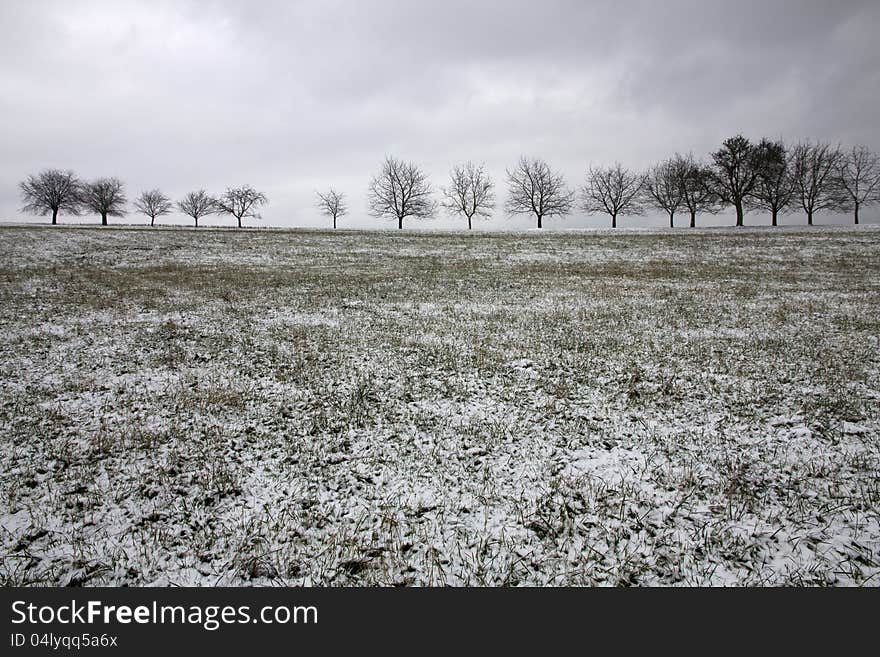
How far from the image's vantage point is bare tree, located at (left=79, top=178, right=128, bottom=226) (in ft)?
189

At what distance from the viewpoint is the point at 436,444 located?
5.47 meters

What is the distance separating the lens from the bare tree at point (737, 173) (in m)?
45.7

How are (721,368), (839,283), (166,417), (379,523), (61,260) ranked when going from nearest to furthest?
(379,523) → (166,417) → (721,368) → (839,283) → (61,260)

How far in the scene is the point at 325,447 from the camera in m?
5.36

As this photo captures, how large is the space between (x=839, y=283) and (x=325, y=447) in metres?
23.9

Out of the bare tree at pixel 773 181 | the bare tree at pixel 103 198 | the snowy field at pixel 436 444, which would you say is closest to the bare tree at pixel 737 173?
the bare tree at pixel 773 181

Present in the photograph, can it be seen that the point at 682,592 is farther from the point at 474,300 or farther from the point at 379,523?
the point at 474,300

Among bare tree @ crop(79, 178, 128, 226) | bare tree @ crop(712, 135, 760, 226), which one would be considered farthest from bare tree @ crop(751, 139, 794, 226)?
bare tree @ crop(79, 178, 128, 226)

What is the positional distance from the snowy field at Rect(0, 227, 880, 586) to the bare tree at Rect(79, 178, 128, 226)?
→ 6090 cm

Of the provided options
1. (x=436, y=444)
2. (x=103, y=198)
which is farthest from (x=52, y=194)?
(x=436, y=444)

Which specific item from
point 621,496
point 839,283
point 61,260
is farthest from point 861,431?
point 61,260

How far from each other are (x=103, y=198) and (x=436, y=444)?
253 ft

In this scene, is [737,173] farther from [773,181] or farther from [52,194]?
[52,194]

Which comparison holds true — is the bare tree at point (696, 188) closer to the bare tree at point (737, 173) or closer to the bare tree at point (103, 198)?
the bare tree at point (737, 173)
